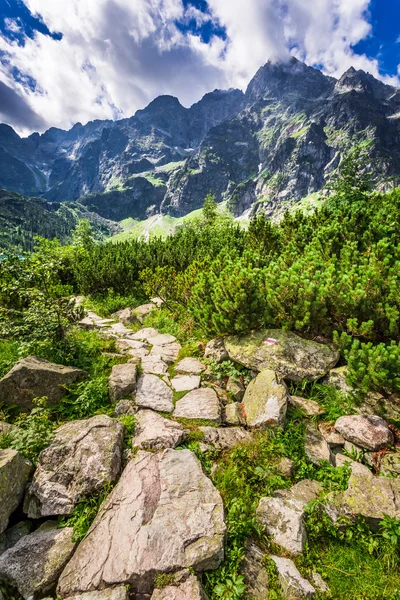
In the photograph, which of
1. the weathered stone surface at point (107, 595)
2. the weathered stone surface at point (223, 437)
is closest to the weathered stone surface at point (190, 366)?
the weathered stone surface at point (223, 437)

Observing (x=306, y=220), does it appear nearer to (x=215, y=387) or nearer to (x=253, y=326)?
(x=253, y=326)

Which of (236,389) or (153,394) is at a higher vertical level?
(236,389)

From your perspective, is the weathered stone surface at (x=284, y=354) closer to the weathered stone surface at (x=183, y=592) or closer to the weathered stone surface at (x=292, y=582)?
the weathered stone surface at (x=292, y=582)

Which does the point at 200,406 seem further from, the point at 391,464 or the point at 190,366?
the point at 391,464

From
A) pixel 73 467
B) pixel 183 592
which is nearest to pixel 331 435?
pixel 183 592

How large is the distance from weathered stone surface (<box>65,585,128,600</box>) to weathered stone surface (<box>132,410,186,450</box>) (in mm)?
1689

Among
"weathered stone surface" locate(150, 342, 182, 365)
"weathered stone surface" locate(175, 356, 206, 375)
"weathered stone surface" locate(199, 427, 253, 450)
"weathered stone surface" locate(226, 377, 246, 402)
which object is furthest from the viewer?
"weathered stone surface" locate(150, 342, 182, 365)

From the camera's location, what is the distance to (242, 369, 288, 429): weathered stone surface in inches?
188

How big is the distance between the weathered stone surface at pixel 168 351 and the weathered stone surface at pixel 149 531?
3507mm

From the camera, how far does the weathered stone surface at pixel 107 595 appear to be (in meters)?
2.68

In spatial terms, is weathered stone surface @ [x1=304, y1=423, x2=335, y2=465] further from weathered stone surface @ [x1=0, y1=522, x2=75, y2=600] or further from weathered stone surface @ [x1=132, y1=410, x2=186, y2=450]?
weathered stone surface @ [x1=0, y1=522, x2=75, y2=600]

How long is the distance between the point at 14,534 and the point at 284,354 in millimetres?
5344

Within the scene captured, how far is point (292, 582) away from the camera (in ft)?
9.61

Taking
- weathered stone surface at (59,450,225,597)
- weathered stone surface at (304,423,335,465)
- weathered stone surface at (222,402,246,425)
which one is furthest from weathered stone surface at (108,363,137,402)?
weathered stone surface at (304,423,335,465)
